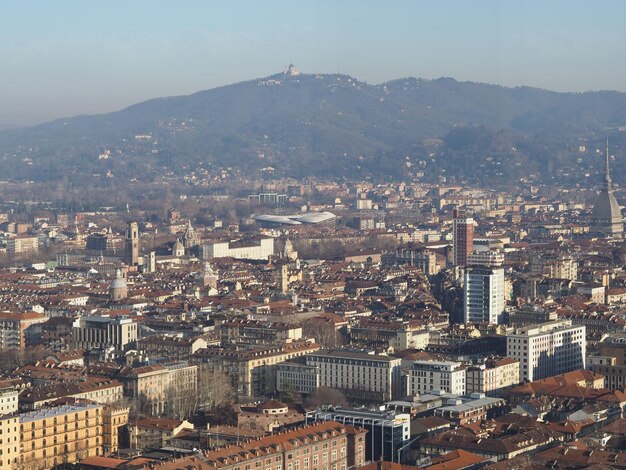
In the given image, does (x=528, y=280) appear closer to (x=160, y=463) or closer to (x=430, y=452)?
(x=430, y=452)

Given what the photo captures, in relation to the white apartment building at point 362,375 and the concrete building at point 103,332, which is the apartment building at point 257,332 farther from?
the white apartment building at point 362,375

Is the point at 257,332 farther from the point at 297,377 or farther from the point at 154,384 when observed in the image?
the point at 154,384

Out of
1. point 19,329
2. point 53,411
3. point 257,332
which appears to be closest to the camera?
point 53,411

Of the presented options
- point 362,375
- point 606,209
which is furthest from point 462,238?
point 362,375

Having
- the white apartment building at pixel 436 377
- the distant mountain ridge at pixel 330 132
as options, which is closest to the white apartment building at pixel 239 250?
the white apartment building at pixel 436 377

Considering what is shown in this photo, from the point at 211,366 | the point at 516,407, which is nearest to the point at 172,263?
the point at 211,366

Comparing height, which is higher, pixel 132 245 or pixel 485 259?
pixel 485 259

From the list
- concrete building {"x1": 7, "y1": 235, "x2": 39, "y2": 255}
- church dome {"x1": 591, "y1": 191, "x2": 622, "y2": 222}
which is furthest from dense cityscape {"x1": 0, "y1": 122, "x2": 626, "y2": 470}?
church dome {"x1": 591, "y1": 191, "x2": 622, "y2": 222}

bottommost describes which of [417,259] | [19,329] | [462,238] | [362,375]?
[417,259]
